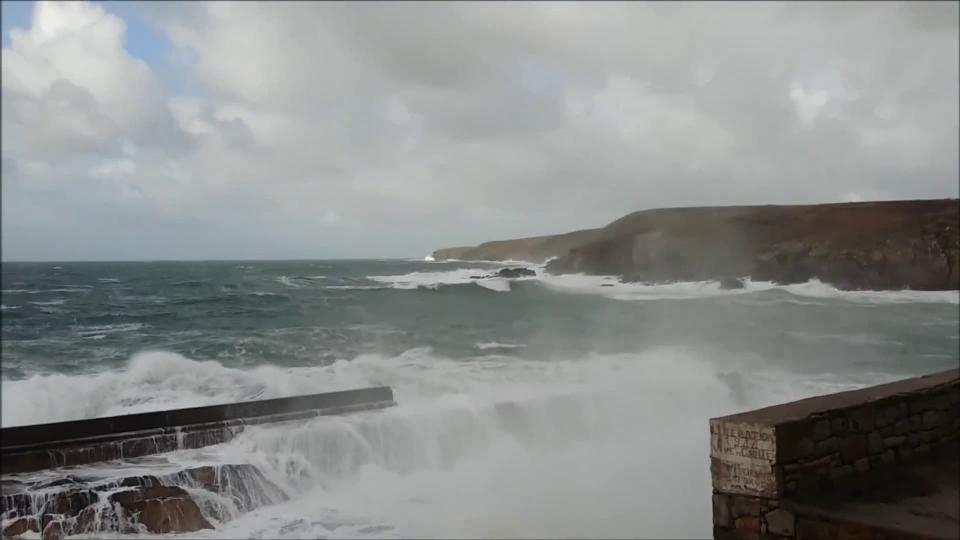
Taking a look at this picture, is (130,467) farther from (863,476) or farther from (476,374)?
(476,374)

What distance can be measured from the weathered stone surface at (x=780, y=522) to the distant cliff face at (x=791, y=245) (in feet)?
31.1

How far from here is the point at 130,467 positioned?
19.5 ft

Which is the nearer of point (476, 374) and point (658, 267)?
point (476, 374)

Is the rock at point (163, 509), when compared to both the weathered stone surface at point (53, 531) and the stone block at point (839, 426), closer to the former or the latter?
the weathered stone surface at point (53, 531)

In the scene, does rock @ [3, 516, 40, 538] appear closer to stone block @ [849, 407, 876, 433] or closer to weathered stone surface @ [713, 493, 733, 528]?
weathered stone surface @ [713, 493, 733, 528]

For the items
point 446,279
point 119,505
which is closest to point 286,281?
point 446,279

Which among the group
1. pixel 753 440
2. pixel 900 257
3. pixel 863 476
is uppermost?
pixel 900 257

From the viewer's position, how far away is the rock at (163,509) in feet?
17.6

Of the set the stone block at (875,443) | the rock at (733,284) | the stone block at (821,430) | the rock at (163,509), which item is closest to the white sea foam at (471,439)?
the rock at (163,509)

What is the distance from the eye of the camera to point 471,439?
26.2 ft

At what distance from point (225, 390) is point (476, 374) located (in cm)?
385

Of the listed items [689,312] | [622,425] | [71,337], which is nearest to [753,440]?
[622,425]

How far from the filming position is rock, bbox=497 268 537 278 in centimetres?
1323

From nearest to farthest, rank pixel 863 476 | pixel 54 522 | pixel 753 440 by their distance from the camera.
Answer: pixel 753 440
pixel 863 476
pixel 54 522
